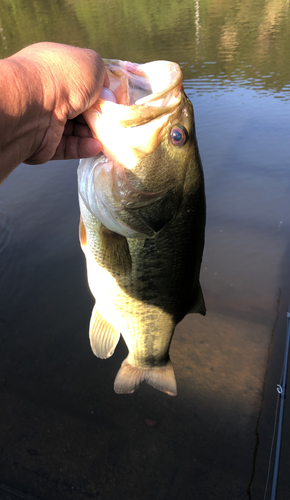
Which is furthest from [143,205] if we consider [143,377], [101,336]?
[143,377]

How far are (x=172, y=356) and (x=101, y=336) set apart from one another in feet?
4.46

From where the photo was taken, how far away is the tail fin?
94.3 inches

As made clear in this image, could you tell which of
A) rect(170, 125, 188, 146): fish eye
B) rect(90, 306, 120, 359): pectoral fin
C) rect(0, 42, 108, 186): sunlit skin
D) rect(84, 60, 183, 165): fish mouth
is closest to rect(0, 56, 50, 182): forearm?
rect(0, 42, 108, 186): sunlit skin

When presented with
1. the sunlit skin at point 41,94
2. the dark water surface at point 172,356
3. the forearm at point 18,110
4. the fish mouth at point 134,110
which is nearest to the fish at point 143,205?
the fish mouth at point 134,110

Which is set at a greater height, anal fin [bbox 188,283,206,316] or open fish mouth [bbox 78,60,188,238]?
open fish mouth [bbox 78,60,188,238]

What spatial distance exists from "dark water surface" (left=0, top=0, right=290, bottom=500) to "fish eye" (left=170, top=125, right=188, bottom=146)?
92.9 inches

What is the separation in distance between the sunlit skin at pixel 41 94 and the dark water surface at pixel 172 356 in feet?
7.76

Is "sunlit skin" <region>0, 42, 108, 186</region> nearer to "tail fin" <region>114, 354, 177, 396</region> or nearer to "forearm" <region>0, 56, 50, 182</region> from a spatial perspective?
Answer: "forearm" <region>0, 56, 50, 182</region>

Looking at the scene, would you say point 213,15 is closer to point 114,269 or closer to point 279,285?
point 279,285

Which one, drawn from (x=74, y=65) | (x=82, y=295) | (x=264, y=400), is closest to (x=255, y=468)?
(x=264, y=400)

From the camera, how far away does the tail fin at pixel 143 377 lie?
240cm

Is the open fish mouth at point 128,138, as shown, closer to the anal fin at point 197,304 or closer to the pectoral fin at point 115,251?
the pectoral fin at point 115,251

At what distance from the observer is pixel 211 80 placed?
10.7m

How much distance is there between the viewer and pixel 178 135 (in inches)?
60.7
